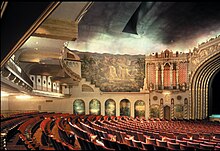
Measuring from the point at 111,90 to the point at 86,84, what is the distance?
276 cm

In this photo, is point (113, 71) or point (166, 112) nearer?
point (166, 112)

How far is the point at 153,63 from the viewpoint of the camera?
27000mm

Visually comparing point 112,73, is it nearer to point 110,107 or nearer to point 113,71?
point 113,71

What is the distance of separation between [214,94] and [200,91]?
3042mm

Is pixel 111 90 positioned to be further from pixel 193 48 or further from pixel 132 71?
pixel 193 48

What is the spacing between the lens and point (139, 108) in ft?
87.1

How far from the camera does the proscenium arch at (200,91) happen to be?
25484 millimetres

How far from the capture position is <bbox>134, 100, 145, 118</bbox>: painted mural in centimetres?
2648

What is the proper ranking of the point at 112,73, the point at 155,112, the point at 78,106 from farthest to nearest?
the point at 112,73
the point at 155,112
the point at 78,106

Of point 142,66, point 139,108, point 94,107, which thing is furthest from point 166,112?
point 94,107

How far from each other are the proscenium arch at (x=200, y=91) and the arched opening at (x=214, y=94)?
932 millimetres

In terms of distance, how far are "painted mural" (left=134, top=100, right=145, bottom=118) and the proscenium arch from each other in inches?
189

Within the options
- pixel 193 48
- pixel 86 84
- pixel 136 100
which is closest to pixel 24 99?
pixel 86 84

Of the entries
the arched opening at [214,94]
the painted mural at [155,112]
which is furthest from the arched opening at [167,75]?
the arched opening at [214,94]
